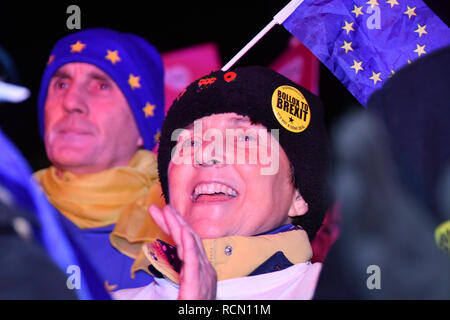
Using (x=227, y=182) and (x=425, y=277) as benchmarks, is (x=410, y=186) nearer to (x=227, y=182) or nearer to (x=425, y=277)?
(x=425, y=277)

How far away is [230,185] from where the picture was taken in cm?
235

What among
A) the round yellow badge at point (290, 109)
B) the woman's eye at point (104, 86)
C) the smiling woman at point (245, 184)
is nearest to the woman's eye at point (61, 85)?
the woman's eye at point (104, 86)

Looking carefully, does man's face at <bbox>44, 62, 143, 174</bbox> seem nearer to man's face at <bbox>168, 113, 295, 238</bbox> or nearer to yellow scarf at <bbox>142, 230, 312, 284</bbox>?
man's face at <bbox>168, 113, 295, 238</bbox>

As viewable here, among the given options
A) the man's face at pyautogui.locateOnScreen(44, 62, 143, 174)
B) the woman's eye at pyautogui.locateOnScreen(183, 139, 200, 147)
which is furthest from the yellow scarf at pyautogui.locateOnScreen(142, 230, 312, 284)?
the man's face at pyautogui.locateOnScreen(44, 62, 143, 174)

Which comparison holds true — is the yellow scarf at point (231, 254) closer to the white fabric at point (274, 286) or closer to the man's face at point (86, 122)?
the white fabric at point (274, 286)

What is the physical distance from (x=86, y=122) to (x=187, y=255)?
1.58 meters

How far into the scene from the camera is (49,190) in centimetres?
319

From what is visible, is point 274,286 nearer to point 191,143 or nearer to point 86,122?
point 191,143

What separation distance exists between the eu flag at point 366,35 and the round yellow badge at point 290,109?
1.03 feet

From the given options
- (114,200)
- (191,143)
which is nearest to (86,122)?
(114,200)

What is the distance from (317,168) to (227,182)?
39cm

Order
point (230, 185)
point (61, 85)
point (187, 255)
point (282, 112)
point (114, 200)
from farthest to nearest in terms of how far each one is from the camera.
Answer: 1. point (61, 85)
2. point (114, 200)
3. point (282, 112)
4. point (230, 185)
5. point (187, 255)

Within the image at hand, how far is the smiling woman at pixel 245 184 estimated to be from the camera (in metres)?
2.19
